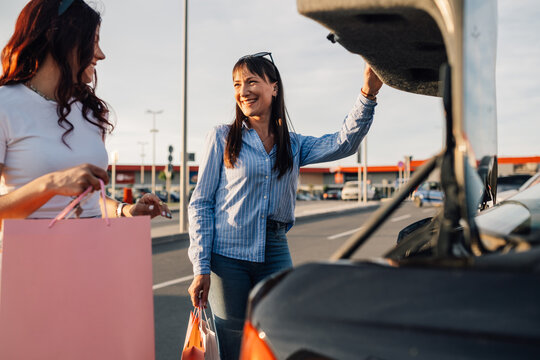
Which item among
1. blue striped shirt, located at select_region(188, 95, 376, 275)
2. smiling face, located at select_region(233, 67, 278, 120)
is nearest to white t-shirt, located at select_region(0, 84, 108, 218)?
blue striped shirt, located at select_region(188, 95, 376, 275)

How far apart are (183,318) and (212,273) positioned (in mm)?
2578

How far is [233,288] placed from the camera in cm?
186

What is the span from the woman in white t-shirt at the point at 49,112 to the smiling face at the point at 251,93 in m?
0.65

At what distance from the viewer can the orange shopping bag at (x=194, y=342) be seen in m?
1.58

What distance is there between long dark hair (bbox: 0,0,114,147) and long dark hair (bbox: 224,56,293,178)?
0.66 meters

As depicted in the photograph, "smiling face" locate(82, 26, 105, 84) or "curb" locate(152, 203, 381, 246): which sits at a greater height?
"smiling face" locate(82, 26, 105, 84)

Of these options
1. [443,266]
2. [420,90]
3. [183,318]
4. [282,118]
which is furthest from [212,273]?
[183,318]

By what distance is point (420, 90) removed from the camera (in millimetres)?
1712

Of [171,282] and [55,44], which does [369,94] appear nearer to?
[55,44]

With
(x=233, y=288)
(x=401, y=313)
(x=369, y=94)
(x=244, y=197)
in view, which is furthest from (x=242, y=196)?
(x=401, y=313)

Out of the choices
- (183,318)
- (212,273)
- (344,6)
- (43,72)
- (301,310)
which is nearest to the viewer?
(301,310)

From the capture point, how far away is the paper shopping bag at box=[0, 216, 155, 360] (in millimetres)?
1095

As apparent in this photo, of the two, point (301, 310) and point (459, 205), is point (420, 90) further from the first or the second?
point (301, 310)

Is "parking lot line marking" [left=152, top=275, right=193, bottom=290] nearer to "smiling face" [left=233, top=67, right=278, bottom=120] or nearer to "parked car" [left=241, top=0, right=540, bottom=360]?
"smiling face" [left=233, top=67, right=278, bottom=120]
